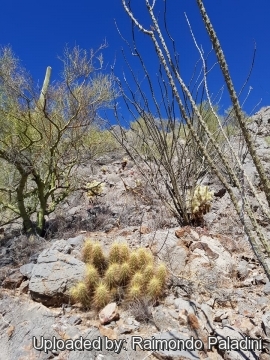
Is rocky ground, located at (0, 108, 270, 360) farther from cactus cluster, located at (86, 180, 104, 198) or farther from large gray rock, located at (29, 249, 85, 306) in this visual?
cactus cluster, located at (86, 180, 104, 198)

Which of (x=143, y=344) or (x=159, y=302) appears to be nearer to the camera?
(x=143, y=344)

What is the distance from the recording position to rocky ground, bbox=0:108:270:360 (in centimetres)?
284

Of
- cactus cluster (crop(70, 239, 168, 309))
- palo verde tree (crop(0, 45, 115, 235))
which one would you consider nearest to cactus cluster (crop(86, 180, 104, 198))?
palo verde tree (crop(0, 45, 115, 235))

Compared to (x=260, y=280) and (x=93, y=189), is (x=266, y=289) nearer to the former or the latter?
(x=260, y=280)

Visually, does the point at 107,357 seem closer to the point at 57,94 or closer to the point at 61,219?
the point at 61,219

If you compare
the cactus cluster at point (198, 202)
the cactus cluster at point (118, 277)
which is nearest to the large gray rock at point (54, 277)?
the cactus cluster at point (118, 277)

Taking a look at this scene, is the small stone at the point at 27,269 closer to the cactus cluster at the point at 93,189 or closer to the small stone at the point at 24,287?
the small stone at the point at 24,287

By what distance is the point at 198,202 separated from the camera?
502 centimetres

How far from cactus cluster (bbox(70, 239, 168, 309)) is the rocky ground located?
116 mm

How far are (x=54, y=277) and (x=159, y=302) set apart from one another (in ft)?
3.80

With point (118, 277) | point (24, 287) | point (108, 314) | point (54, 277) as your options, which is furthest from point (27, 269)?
point (108, 314)

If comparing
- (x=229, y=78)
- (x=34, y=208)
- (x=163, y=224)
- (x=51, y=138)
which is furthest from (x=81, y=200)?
(x=229, y=78)

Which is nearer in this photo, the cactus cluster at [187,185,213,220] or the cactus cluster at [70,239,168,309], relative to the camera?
the cactus cluster at [70,239,168,309]

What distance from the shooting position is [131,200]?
275 inches
